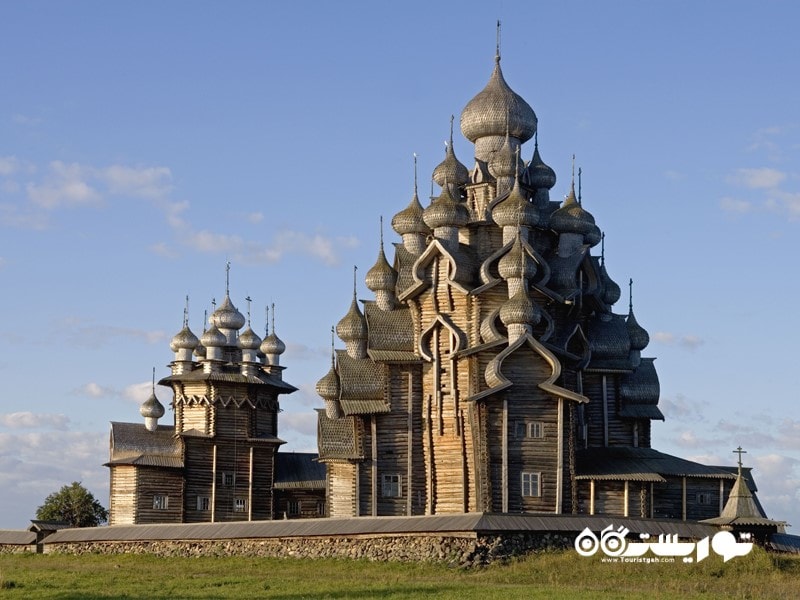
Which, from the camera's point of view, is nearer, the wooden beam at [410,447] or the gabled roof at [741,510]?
the gabled roof at [741,510]

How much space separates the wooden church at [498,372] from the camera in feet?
161

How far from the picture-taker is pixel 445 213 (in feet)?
171

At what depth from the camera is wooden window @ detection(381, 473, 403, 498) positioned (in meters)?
52.8

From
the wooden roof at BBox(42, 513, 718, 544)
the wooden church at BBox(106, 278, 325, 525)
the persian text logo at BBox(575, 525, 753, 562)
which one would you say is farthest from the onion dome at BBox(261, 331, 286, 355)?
the persian text logo at BBox(575, 525, 753, 562)

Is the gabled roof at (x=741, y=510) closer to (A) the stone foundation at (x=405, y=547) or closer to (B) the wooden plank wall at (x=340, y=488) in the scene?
(A) the stone foundation at (x=405, y=547)

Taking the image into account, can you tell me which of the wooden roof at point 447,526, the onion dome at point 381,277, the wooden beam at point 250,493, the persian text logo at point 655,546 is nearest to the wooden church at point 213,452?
the wooden beam at point 250,493

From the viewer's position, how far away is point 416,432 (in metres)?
52.6

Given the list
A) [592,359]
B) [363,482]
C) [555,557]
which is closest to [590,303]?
[592,359]

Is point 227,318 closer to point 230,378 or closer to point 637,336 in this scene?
point 230,378

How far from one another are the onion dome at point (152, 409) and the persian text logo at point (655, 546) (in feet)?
87.4

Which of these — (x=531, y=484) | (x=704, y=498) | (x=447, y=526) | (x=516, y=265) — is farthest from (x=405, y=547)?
(x=704, y=498)

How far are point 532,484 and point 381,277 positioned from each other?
1038 cm

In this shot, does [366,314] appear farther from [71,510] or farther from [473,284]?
[71,510]

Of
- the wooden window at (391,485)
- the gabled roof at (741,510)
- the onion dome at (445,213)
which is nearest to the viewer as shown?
the gabled roof at (741,510)
